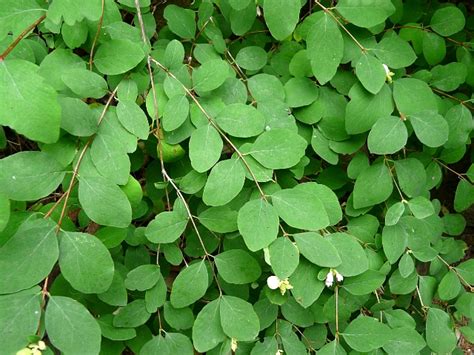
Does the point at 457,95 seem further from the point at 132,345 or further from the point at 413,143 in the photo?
the point at 132,345

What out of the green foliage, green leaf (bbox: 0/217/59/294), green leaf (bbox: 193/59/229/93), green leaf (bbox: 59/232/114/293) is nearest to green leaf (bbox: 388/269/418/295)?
the green foliage

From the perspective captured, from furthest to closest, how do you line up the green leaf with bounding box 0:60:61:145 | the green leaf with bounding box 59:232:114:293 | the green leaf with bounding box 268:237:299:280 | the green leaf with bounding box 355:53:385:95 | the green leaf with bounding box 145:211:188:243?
the green leaf with bounding box 355:53:385:95 < the green leaf with bounding box 145:211:188:243 < the green leaf with bounding box 268:237:299:280 < the green leaf with bounding box 59:232:114:293 < the green leaf with bounding box 0:60:61:145

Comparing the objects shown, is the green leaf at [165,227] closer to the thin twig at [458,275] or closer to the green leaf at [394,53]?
the green leaf at [394,53]

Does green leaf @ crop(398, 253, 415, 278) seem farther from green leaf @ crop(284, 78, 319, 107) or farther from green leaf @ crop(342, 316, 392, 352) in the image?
green leaf @ crop(284, 78, 319, 107)

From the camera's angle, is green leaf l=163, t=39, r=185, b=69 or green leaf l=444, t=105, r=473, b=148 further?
green leaf l=444, t=105, r=473, b=148

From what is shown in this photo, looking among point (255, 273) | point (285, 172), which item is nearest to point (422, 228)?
point (285, 172)

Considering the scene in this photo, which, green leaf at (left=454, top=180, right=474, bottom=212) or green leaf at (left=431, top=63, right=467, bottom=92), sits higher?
green leaf at (left=431, top=63, right=467, bottom=92)

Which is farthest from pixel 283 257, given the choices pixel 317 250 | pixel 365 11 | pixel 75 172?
pixel 365 11

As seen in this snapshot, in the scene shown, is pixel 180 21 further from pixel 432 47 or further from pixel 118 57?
pixel 432 47
